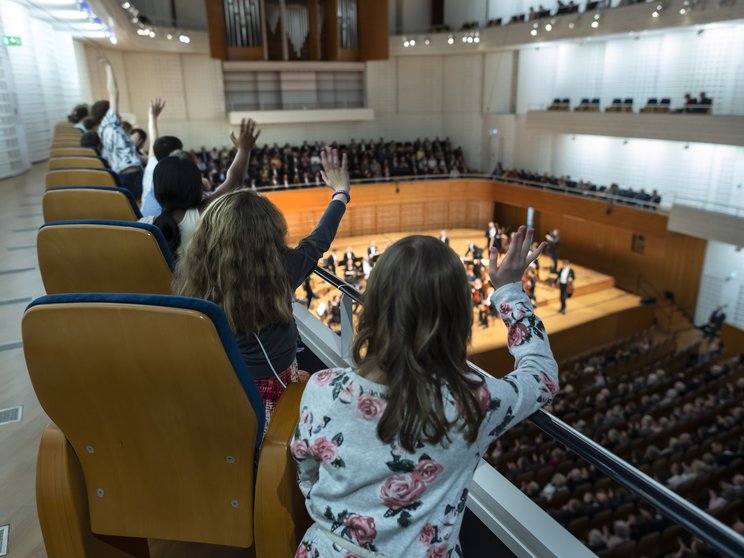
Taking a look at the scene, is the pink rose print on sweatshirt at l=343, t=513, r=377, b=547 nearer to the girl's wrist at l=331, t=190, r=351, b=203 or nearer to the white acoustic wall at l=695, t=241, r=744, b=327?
the girl's wrist at l=331, t=190, r=351, b=203

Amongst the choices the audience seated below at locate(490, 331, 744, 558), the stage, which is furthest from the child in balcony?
the stage

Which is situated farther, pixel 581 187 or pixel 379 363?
pixel 581 187

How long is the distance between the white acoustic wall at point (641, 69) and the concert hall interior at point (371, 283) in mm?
88

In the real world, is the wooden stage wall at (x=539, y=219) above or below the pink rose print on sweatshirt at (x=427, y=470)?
below

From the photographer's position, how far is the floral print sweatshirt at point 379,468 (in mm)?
1104

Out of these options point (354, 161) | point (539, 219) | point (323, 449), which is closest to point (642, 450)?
point (323, 449)

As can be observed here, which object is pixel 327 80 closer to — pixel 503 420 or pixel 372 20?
pixel 372 20

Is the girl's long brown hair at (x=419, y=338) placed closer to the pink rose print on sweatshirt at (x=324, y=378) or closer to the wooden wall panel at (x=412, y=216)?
the pink rose print on sweatshirt at (x=324, y=378)

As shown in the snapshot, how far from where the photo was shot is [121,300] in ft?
3.55

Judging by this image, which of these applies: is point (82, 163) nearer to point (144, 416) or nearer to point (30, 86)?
point (144, 416)

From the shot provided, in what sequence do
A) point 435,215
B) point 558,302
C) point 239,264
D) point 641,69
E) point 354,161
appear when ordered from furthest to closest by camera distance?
point 435,215
point 354,161
point 641,69
point 558,302
point 239,264

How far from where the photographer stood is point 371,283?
1.12m

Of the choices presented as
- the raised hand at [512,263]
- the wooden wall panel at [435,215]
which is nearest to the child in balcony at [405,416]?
the raised hand at [512,263]

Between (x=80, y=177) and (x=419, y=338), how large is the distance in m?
3.02
